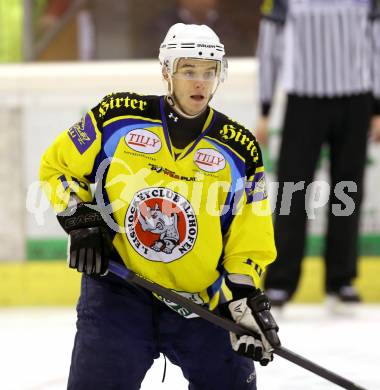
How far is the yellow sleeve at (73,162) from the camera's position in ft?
7.70

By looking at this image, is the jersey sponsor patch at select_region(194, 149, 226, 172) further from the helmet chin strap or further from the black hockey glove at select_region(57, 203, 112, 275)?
the black hockey glove at select_region(57, 203, 112, 275)

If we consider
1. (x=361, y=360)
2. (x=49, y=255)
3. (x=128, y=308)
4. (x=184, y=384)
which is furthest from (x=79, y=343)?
(x=49, y=255)

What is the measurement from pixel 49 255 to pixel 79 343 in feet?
8.46

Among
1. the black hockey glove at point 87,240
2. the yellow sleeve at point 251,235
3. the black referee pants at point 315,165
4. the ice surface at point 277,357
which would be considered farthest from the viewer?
the black referee pants at point 315,165

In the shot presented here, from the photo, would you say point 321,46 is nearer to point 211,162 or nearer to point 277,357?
point 277,357

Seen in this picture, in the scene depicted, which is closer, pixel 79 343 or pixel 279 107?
pixel 79 343

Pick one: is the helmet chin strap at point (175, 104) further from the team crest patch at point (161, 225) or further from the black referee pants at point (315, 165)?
the black referee pants at point (315, 165)

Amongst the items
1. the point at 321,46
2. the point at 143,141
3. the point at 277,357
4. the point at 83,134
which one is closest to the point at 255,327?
the point at 143,141

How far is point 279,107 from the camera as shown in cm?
480

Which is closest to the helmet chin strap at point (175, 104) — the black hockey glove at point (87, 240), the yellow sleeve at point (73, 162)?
the yellow sleeve at point (73, 162)

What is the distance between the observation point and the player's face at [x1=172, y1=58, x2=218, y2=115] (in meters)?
2.28

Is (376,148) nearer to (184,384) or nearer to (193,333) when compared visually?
(184,384)

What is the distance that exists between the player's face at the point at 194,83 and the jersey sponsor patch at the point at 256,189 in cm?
20

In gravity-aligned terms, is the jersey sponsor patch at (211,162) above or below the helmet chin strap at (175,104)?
below
